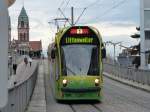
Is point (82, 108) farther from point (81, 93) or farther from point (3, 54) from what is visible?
point (3, 54)

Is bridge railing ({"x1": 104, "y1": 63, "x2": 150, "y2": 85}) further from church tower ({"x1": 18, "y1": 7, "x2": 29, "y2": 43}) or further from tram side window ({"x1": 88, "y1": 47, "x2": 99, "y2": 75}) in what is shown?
church tower ({"x1": 18, "y1": 7, "x2": 29, "y2": 43})

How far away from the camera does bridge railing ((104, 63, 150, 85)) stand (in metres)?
39.0

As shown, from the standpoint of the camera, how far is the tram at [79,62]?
76.3 feet

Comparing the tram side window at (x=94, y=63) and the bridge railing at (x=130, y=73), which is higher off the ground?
the tram side window at (x=94, y=63)

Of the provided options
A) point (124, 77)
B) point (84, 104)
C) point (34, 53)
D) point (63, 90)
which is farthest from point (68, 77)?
point (34, 53)

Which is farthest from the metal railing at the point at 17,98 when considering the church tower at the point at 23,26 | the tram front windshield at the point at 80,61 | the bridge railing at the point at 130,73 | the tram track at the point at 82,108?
the church tower at the point at 23,26

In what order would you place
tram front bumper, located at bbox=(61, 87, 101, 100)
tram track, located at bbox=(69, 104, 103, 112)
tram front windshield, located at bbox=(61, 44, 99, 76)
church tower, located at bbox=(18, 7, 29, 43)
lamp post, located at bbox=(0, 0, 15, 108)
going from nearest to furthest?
lamp post, located at bbox=(0, 0, 15, 108) < tram track, located at bbox=(69, 104, 103, 112) < tram front bumper, located at bbox=(61, 87, 101, 100) < tram front windshield, located at bbox=(61, 44, 99, 76) < church tower, located at bbox=(18, 7, 29, 43)

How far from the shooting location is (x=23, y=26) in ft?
535

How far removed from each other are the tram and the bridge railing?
581 inches

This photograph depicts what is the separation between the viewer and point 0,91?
109 inches

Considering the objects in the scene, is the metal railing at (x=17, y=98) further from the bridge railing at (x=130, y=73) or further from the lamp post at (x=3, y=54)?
the bridge railing at (x=130, y=73)

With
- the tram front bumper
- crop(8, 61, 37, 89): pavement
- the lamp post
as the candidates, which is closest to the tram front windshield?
the tram front bumper

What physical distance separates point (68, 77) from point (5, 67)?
20554mm

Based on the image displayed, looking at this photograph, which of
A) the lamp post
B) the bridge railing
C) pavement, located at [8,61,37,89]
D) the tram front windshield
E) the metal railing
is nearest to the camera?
the lamp post
